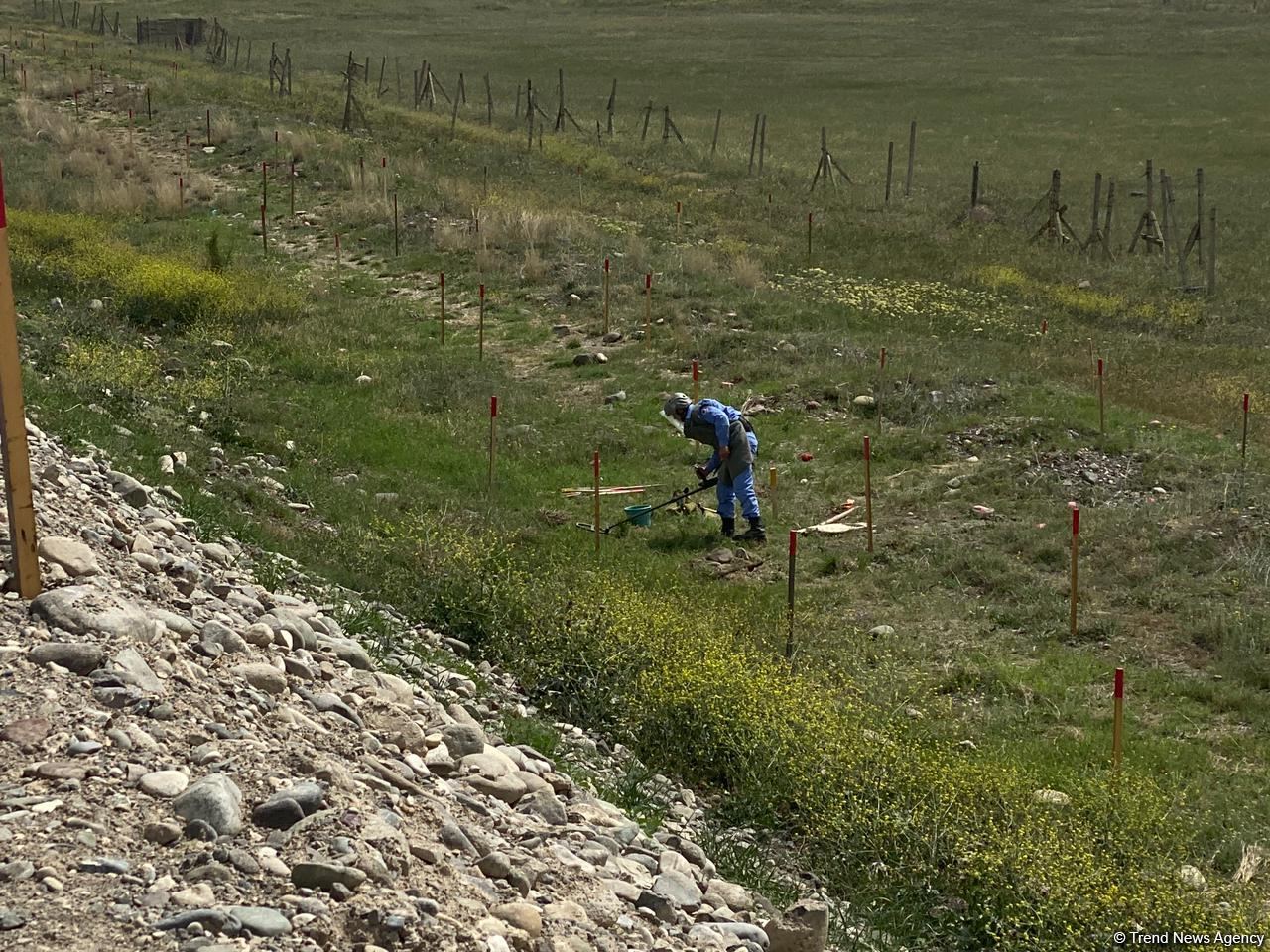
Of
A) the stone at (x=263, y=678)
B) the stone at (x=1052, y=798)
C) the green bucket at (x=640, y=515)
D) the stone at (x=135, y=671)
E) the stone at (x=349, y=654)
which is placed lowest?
the green bucket at (x=640, y=515)

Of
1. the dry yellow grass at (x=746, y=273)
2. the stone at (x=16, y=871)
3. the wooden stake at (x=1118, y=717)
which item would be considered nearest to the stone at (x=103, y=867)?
the stone at (x=16, y=871)

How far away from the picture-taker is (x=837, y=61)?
223 feet

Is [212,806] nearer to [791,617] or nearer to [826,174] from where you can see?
[791,617]

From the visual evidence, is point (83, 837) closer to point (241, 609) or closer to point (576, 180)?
point (241, 609)

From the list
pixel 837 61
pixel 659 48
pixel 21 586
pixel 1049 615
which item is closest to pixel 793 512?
pixel 1049 615

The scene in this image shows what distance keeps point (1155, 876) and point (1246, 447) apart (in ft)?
32.9

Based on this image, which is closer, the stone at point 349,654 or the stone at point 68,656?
the stone at point 68,656

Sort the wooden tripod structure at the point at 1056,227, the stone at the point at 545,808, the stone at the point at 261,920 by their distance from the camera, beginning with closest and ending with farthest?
1. the stone at the point at 261,920
2. the stone at the point at 545,808
3. the wooden tripod structure at the point at 1056,227

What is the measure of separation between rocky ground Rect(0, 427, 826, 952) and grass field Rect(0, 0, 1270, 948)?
4.43 ft

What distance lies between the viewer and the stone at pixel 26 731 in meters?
5.25

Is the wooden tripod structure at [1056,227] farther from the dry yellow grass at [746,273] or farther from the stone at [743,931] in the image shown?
the stone at [743,931]

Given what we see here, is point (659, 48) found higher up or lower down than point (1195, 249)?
higher up

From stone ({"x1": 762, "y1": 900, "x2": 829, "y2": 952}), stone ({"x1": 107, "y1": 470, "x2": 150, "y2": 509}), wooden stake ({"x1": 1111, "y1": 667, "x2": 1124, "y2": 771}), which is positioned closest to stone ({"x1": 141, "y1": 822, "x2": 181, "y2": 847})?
stone ({"x1": 762, "y1": 900, "x2": 829, "y2": 952})

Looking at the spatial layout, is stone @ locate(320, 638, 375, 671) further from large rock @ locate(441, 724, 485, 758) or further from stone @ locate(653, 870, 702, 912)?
stone @ locate(653, 870, 702, 912)
